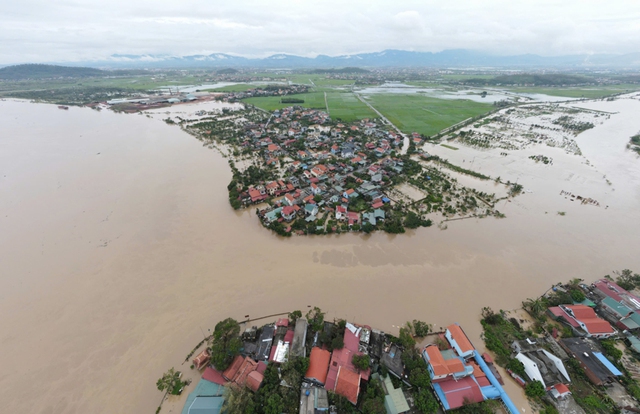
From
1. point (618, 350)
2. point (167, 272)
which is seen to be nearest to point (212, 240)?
point (167, 272)

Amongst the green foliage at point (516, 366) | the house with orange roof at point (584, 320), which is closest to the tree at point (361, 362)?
the green foliage at point (516, 366)

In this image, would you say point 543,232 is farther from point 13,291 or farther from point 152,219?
point 13,291

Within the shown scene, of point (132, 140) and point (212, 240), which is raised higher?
point (132, 140)

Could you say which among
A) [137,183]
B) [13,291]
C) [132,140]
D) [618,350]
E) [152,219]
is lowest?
[618,350]

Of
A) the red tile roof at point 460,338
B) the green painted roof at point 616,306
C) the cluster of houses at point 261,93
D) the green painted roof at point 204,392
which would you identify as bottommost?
the green painted roof at point 204,392

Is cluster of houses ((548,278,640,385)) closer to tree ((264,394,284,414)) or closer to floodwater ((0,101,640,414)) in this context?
floodwater ((0,101,640,414))

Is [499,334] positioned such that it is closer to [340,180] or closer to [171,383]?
[171,383]

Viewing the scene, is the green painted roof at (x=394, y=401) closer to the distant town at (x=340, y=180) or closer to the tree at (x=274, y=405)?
the tree at (x=274, y=405)
